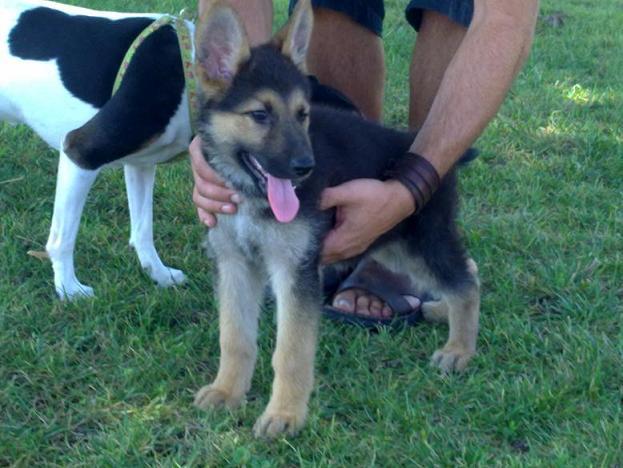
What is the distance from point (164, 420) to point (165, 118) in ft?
4.19

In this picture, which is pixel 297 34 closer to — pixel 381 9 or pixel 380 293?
pixel 380 293

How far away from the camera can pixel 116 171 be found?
5.18 meters

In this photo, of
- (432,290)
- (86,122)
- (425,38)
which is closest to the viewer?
(432,290)

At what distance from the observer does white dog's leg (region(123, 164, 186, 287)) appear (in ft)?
13.4

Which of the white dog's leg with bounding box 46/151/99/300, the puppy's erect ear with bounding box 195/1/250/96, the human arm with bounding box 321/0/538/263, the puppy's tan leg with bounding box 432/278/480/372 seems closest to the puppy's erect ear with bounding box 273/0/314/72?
the puppy's erect ear with bounding box 195/1/250/96

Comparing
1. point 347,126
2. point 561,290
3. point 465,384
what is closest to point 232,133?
point 347,126

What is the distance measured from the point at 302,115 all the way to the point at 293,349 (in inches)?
29.0

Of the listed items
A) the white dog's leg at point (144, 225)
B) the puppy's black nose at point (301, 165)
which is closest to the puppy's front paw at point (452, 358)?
the puppy's black nose at point (301, 165)

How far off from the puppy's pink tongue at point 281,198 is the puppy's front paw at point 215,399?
643 mm

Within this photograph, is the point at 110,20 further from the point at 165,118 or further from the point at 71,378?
the point at 71,378

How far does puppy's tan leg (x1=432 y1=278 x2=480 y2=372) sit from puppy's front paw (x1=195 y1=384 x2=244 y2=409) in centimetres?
76

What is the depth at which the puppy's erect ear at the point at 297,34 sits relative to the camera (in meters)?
3.05

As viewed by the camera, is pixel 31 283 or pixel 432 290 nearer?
pixel 432 290

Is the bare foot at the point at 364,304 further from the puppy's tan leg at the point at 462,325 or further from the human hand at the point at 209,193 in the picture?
the human hand at the point at 209,193
